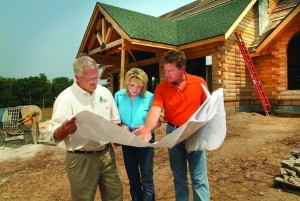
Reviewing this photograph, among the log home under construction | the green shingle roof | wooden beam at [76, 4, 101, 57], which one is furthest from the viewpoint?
wooden beam at [76, 4, 101, 57]

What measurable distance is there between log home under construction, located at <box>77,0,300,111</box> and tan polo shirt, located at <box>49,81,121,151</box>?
873 centimetres

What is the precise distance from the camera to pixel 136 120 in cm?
334

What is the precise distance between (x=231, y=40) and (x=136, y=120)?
33.9ft

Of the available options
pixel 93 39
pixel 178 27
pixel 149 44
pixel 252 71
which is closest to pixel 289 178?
→ pixel 252 71

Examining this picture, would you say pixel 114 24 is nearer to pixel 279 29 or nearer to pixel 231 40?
pixel 231 40

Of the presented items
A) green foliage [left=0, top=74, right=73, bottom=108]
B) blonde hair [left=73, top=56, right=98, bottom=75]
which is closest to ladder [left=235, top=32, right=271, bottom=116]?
blonde hair [left=73, top=56, right=98, bottom=75]

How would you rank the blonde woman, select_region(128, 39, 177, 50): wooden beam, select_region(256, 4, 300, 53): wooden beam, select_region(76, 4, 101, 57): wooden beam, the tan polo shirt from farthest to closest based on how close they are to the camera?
select_region(76, 4, 101, 57): wooden beam < select_region(128, 39, 177, 50): wooden beam < select_region(256, 4, 300, 53): wooden beam < the blonde woman < the tan polo shirt

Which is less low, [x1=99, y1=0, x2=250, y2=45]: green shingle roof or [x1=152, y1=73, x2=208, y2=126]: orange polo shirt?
[x1=99, y1=0, x2=250, y2=45]: green shingle roof

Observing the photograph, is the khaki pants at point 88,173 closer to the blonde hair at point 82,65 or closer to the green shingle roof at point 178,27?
the blonde hair at point 82,65

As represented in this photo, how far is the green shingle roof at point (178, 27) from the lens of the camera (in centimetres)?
1162

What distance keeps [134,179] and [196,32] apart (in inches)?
414

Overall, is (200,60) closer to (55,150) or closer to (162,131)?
(162,131)

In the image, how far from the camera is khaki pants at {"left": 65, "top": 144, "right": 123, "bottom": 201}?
8.58 ft

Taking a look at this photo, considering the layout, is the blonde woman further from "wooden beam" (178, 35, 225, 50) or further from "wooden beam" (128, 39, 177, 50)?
"wooden beam" (178, 35, 225, 50)
